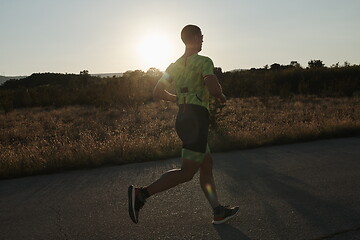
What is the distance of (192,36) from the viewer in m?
3.42

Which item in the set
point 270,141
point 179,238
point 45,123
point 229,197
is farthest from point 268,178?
point 45,123

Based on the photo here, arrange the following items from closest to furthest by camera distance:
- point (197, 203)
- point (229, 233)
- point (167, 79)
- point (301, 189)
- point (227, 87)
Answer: point (229, 233) < point (167, 79) < point (197, 203) < point (301, 189) < point (227, 87)

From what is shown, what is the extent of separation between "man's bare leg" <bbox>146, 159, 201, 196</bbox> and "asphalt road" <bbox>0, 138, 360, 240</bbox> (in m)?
0.38

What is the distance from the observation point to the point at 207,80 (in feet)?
10.7

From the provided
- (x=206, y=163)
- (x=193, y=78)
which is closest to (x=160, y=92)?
(x=193, y=78)

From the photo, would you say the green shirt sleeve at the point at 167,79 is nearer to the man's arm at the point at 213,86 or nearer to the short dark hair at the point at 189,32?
the short dark hair at the point at 189,32

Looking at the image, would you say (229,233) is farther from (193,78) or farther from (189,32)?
(189,32)

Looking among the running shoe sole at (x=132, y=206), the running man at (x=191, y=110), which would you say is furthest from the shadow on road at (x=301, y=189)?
the running shoe sole at (x=132, y=206)

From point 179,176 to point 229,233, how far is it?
692 mm

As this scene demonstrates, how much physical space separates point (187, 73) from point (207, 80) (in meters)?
0.25

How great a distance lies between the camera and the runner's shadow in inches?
127

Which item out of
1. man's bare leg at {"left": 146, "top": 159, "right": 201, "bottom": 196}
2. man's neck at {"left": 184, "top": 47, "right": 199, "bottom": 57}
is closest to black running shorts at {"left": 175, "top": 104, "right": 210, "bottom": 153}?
man's bare leg at {"left": 146, "top": 159, "right": 201, "bottom": 196}

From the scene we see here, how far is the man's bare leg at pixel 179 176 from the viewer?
3.43m

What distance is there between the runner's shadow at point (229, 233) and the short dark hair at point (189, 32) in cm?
180
